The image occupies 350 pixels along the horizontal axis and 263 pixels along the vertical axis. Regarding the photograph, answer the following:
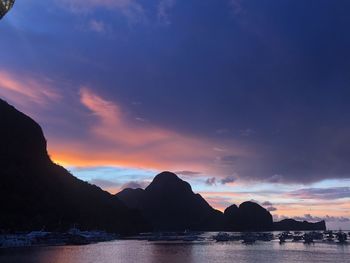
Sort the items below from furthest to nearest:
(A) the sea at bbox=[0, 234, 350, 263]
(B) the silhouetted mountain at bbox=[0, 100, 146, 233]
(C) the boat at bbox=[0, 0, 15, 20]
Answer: (B) the silhouetted mountain at bbox=[0, 100, 146, 233] → (A) the sea at bbox=[0, 234, 350, 263] → (C) the boat at bbox=[0, 0, 15, 20]

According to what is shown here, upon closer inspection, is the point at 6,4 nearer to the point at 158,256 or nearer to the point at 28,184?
the point at 158,256

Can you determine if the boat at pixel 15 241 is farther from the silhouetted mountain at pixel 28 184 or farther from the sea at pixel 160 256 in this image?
the silhouetted mountain at pixel 28 184

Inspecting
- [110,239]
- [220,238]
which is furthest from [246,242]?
[110,239]

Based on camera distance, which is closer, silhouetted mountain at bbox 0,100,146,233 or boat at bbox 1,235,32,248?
boat at bbox 1,235,32,248

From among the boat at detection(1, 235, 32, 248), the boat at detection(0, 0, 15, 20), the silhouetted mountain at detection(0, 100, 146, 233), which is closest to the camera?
the boat at detection(0, 0, 15, 20)

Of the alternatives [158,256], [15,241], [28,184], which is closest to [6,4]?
[158,256]

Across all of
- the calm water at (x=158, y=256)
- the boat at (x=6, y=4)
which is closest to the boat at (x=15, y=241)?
the calm water at (x=158, y=256)

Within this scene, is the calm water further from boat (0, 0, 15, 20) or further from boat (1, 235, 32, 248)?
boat (0, 0, 15, 20)

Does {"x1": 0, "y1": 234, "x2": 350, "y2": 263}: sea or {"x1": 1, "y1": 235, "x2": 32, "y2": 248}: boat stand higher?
{"x1": 1, "y1": 235, "x2": 32, "y2": 248}: boat

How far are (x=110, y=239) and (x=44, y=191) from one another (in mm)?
31818

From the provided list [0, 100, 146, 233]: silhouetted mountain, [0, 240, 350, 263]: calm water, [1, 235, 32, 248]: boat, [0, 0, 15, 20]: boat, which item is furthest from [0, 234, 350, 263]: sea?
[0, 0, 15, 20]: boat

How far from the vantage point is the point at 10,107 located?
187500mm

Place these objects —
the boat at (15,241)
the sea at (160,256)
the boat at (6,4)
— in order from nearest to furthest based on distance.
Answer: the boat at (6,4)
the sea at (160,256)
the boat at (15,241)

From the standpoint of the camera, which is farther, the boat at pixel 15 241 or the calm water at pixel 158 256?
the boat at pixel 15 241
